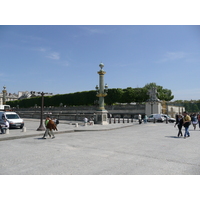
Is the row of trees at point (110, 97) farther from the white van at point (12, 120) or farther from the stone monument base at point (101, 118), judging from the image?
the white van at point (12, 120)

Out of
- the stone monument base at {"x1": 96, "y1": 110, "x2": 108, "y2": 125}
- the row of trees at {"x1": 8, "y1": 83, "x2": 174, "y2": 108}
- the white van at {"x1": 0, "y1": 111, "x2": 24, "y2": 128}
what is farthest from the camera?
the row of trees at {"x1": 8, "y1": 83, "x2": 174, "y2": 108}

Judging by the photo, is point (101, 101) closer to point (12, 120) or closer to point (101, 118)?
point (101, 118)

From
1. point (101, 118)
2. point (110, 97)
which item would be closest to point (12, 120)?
point (101, 118)

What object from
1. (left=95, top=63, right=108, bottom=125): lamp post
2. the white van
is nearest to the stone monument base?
(left=95, top=63, right=108, bottom=125): lamp post

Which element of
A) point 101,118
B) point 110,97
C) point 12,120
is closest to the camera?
point 12,120

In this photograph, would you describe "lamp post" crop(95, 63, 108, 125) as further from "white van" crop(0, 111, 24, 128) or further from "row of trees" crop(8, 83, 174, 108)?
"row of trees" crop(8, 83, 174, 108)

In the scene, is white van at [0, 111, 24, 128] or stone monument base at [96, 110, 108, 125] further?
stone monument base at [96, 110, 108, 125]

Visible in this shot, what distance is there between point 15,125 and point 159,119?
67.7ft

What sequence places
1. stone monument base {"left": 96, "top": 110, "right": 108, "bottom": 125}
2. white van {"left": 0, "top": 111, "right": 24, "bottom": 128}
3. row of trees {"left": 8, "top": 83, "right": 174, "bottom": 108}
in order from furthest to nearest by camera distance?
row of trees {"left": 8, "top": 83, "right": 174, "bottom": 108}, stone monument base {"left": 96, "top": 110, "right": 108, "bottom": 125}, white van {"left": 0, "top": 111, "right": 24, "bottom": 128}

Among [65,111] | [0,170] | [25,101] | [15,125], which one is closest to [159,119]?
[15,125]

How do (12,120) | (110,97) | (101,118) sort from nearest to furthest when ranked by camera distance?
(12,120)
(101,118)
(110,97)

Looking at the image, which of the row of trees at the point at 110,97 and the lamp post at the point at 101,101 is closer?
the lamp post at the point at 101,101

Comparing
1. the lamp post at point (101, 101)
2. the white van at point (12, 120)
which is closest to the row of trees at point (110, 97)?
the lamp post at point (101, 101)

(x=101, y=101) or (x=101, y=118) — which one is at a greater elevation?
(x=101, y=101)
